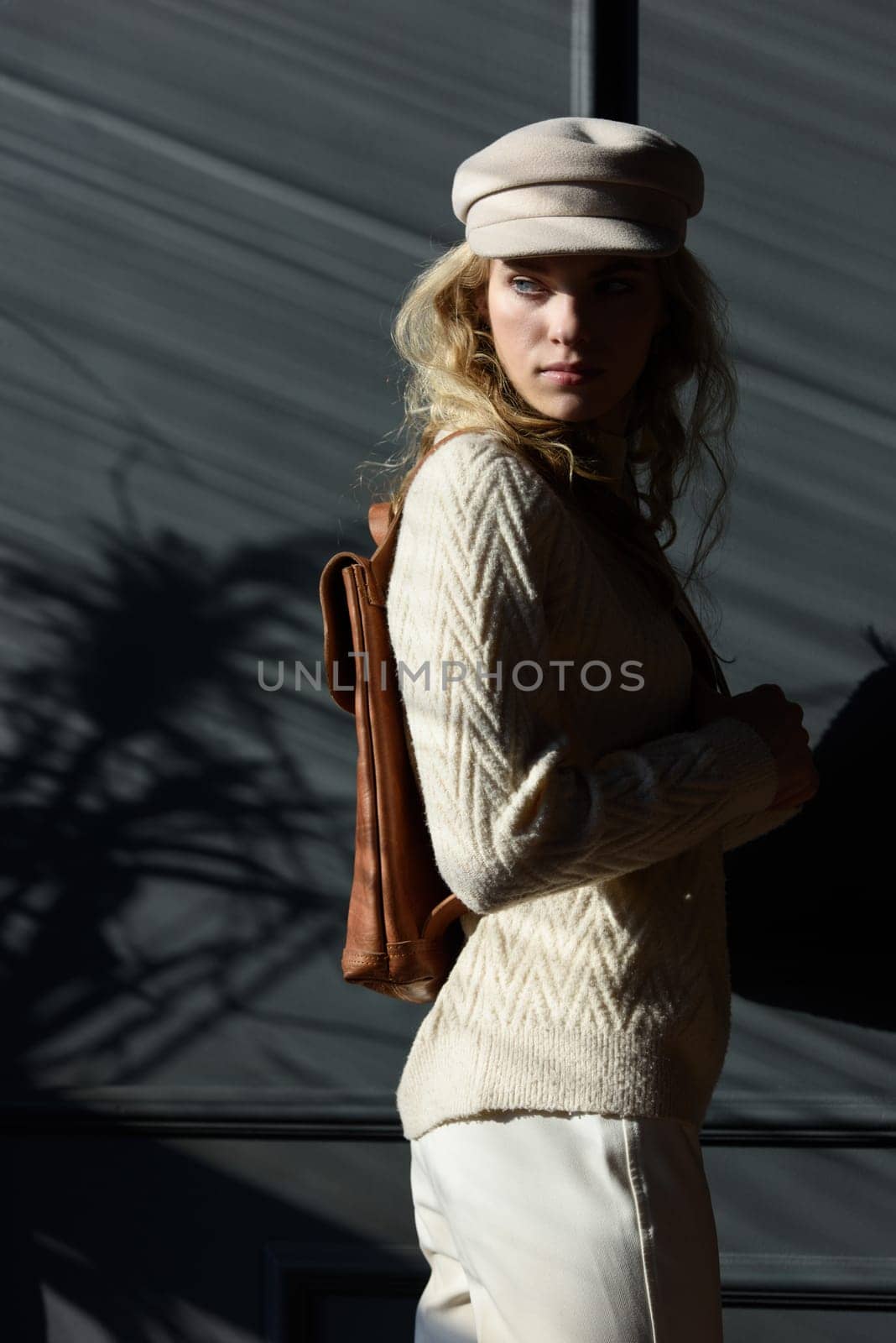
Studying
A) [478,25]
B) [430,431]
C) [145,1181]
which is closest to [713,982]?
[430,431]

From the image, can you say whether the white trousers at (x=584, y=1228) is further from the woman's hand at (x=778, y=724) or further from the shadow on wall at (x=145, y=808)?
the shadow on wall at (x=145, y=808)

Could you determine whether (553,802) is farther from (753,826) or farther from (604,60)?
(604,60)

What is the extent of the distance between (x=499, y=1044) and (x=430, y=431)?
25.1 inches

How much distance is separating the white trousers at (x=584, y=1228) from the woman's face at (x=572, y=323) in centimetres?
72

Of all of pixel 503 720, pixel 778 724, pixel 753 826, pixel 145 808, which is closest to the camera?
pixel 503 720

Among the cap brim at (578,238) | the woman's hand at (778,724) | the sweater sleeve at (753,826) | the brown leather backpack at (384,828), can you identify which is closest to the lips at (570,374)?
the cap brim at (578,238)

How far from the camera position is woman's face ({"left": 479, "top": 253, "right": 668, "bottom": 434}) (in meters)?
1.37

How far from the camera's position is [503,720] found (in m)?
1.20

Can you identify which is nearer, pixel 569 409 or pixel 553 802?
pixel 553 802

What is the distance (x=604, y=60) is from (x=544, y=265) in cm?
105

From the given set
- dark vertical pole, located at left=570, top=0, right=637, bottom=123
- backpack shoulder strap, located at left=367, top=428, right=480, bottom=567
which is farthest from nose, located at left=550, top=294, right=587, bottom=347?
dark vertical pole, located at left=570, top=0, right=637, bottom=123

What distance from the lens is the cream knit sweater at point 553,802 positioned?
121 centimetres

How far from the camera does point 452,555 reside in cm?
122

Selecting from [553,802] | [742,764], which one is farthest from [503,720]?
[742,764]
